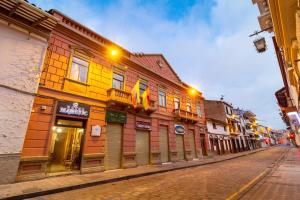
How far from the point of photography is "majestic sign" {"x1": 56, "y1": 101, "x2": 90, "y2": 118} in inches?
383

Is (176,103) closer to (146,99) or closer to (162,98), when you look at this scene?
(162,98)

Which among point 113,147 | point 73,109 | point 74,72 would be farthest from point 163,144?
point 74,72

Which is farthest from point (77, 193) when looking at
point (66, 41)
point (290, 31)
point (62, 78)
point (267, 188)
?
point (290, 31)

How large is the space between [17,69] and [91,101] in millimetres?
4316

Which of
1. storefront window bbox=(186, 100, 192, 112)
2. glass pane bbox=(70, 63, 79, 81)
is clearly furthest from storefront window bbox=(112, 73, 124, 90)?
storefront window bbox=(186, 100, 192, 112)

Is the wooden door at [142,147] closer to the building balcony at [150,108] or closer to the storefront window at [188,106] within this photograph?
the building balcony at [150,108]

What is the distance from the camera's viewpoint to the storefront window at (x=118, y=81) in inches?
535

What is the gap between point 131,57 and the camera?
15570 mm

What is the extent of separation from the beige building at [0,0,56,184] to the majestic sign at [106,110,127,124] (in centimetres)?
481

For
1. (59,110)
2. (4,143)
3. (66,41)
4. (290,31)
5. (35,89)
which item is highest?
(66,41)

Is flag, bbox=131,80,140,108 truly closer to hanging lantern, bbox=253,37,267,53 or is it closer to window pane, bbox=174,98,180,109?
window pane, bbox=174,98,180,109

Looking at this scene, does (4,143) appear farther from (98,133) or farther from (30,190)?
(98,133)

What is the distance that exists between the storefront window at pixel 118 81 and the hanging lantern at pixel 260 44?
385 inches

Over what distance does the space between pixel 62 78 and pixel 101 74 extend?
2900 mm
